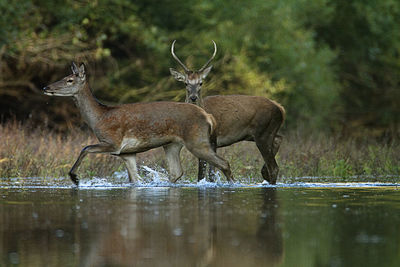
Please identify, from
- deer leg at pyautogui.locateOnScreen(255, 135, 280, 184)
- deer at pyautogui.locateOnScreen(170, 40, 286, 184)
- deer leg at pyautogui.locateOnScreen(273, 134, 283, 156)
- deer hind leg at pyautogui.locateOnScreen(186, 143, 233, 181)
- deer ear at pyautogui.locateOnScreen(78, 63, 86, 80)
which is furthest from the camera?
deer leg at pyautogui.locateOnScreen(273, 134, 283, 156)

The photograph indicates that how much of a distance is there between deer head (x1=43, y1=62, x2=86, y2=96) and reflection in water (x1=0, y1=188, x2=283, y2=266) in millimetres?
2898

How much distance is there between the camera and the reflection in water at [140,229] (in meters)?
6.15

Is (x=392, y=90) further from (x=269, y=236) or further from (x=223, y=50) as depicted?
(x=269, y=236)

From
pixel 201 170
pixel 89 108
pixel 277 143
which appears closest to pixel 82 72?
pixel 89 108

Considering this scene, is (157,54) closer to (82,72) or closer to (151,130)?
(82,72)

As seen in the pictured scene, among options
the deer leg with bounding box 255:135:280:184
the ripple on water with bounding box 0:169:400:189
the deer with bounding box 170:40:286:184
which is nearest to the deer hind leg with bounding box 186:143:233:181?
the ripple on water with bounding box 0:169:400:189

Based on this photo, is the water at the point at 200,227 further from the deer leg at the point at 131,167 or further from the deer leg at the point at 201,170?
the deer leg at the point at 201,170

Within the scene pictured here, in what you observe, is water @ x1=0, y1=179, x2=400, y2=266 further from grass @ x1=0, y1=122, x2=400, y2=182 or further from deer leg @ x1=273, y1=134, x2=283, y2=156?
grass @ x1=0, y1=122, x2=400, y2=182

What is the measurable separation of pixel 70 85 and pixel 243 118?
2.92 m

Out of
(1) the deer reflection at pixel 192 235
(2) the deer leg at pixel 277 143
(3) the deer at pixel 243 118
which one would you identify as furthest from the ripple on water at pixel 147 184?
(1) the deer reflection at pixel 192 235

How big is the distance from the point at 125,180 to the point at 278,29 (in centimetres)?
1690

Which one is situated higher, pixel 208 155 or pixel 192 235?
pixel 192 235

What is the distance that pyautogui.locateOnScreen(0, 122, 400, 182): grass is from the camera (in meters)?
15.7

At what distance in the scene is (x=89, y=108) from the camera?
13.7 metres
